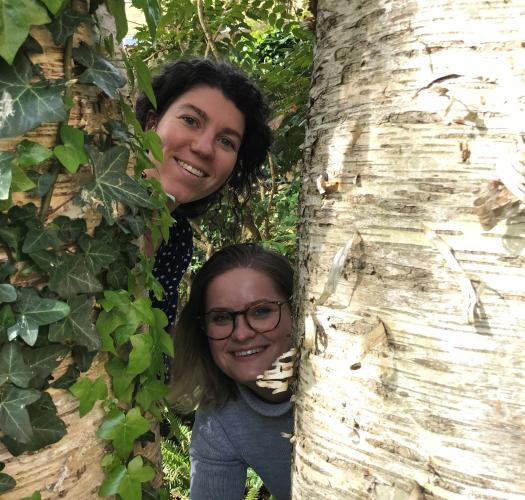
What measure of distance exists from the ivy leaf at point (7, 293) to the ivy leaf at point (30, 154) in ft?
0.57

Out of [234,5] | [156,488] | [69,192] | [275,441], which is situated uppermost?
[234,5]

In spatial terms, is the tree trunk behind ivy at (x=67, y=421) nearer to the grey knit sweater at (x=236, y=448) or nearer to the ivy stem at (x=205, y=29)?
the grey knit sweater at (x=236, y=448)

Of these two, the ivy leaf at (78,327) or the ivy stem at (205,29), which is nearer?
the ivy leaf at (78,327)

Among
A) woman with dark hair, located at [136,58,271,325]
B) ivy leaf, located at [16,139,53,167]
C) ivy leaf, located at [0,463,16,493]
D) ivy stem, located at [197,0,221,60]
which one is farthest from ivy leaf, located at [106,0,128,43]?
ivy stem, located at [197,0,221,60]

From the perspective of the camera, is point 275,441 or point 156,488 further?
point 275,441

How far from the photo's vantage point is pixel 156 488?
1.12m

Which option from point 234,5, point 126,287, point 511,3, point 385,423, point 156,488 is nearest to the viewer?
point 511,3

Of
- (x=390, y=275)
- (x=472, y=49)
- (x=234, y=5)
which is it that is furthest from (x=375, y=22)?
(x=234, y=5)

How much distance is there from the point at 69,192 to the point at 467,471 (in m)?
0.70

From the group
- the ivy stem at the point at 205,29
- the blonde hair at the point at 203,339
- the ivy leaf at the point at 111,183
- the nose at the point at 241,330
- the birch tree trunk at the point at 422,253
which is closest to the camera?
the birch tree trunk at the point at 422,253

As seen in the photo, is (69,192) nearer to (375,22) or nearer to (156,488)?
(375,22)

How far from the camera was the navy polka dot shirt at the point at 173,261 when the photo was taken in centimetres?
214

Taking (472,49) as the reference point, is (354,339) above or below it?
below

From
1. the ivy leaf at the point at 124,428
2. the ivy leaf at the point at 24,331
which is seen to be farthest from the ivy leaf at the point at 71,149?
the ivy leaf at the point at 124,428
